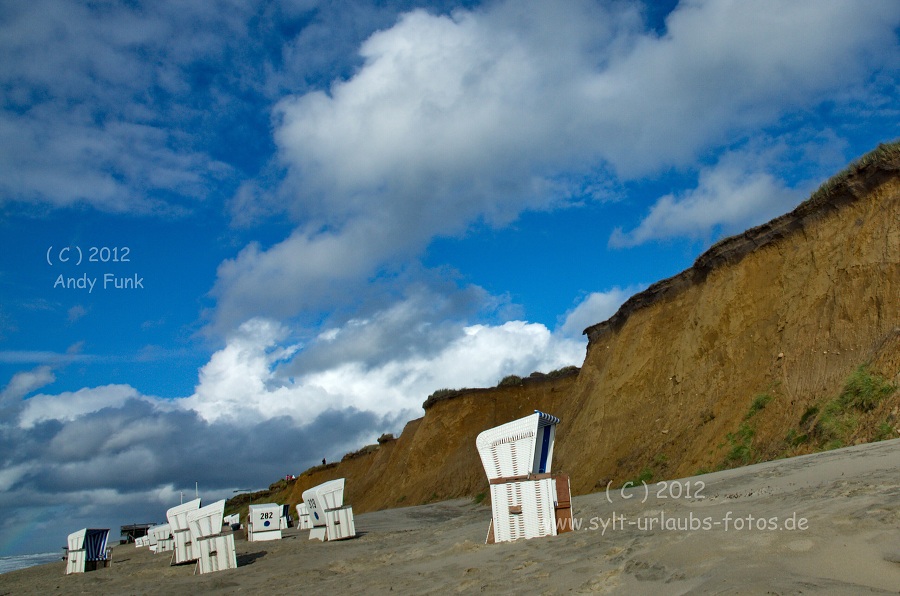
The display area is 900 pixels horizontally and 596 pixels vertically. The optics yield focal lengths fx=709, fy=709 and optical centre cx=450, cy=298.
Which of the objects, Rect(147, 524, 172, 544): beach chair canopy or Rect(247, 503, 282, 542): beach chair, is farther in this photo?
Rect(147, 524, 172, 544): beach chair canopy

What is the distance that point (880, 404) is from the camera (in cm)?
1377

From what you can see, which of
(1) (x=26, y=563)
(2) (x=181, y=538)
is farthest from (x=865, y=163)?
(1) (x=26, y=563)

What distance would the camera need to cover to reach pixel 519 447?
1060 cm

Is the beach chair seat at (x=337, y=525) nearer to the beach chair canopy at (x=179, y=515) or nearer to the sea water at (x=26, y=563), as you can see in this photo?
the beach chair canopy at (x=179, y=515)

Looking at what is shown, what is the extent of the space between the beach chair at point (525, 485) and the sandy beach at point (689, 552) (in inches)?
17.0

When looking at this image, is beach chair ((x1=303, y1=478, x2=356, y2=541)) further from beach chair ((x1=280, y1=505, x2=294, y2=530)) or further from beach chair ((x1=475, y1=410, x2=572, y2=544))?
beach chair ((x1=475, y1=410, x2=572, y2=544))

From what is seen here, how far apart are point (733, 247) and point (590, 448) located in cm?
887

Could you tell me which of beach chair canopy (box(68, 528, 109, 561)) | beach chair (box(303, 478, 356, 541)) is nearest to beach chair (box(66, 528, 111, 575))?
beach chair canopy (box(68, 528, 109, 561))

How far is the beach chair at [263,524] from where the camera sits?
22.9m

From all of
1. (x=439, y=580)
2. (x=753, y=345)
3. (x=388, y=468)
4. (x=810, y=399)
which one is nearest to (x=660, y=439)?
(x=753, y=345)

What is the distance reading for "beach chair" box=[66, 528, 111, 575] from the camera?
2120 centimetres

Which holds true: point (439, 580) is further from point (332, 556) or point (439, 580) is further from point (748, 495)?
point (332, 556)

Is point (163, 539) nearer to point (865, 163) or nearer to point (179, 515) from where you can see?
point (179, 515)

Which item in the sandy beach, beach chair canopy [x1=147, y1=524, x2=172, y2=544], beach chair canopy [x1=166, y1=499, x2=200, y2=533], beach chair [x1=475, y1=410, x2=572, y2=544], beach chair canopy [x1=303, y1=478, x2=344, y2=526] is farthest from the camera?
beach chair canopy [x1=147, y1=524, x2=172, y2=544]
